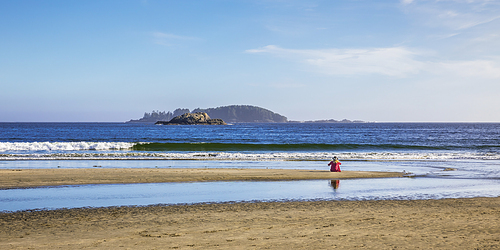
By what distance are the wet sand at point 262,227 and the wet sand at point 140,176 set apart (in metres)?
6.29

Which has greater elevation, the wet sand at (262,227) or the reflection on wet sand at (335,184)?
the wet sand at (262,227)

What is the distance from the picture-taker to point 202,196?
42.5 feet

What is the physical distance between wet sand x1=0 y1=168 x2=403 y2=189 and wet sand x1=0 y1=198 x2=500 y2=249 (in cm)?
629

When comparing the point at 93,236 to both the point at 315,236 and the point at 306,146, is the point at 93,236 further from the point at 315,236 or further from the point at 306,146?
the point at 306,146

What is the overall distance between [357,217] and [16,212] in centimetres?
895

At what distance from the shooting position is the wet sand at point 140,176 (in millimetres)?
16094

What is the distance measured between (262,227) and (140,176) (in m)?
10.9

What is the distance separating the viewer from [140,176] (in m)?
17.9

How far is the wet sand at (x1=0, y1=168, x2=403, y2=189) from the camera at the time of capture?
1609cm

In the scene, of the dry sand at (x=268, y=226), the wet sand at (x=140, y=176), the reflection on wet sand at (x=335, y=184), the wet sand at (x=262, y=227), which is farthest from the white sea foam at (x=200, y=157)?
the wet sand at (x=262, y=227)

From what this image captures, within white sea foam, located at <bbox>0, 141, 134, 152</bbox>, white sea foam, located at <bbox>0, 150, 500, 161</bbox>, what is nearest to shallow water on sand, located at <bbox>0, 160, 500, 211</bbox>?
white sea foam, located at <bbox>0, 150, 500, 161</bbox>

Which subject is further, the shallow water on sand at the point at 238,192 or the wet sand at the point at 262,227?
the shallow water on sand at the point at 238,192

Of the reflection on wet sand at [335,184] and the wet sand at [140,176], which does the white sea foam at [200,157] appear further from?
the reflection on wet sand at [335,184]

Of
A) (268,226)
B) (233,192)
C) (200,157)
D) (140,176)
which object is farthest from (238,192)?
(200,157)
